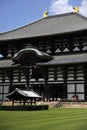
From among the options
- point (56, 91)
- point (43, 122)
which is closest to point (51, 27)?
point (56, 91)

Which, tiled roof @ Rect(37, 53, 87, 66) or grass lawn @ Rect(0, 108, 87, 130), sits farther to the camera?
tiled roof @ Rect(37, 53, 87, 66)

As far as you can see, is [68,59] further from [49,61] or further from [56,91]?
[56,91]

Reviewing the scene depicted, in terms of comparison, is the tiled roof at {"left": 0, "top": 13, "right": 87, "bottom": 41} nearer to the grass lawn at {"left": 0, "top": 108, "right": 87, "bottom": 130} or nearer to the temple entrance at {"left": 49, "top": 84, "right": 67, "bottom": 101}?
the temple entrance at {"left": 49, "top": 84, "right": 67, "bottom": 101}

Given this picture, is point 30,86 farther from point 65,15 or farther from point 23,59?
point 65,15

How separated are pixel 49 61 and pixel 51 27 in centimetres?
922

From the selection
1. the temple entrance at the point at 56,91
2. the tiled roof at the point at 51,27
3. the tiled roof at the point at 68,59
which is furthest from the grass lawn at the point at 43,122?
the tiled roof at the point at 51,27

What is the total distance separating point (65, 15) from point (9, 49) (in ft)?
40.7

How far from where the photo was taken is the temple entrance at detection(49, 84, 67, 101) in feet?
165

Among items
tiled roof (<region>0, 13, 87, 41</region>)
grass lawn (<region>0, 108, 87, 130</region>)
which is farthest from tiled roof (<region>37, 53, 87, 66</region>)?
grass lawn (<region>0, 108, 87, 130</region>)

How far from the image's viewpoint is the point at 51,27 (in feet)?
195

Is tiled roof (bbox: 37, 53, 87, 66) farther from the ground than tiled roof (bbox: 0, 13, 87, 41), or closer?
closer

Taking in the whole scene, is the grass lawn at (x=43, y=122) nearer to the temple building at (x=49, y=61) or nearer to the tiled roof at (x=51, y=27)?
the temple building at (x=49, y=61)

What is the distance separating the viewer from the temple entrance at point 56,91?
50247 mm

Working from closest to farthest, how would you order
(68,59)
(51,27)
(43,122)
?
(43,122), (68,59), (51,27)
